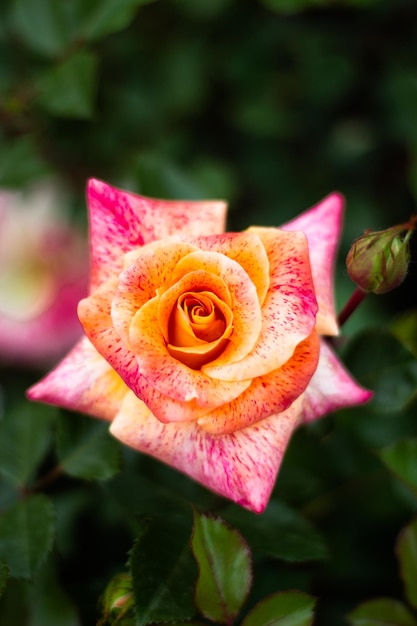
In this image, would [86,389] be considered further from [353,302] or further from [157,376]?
[353,302]

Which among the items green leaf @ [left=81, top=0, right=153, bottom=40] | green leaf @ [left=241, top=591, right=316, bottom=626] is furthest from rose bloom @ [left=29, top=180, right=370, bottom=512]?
green leaf @ [left=81, top=0, right=153, bottom=40]

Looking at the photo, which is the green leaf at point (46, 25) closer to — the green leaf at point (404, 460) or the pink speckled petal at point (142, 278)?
the pink speckled petal at point (142, 278)

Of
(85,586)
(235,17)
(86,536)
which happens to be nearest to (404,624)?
(85,586)

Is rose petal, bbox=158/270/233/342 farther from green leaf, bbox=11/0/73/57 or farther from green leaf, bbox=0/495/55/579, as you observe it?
green leaf, bbox=11/0/73/57

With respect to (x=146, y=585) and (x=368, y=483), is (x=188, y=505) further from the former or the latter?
(x=368, y=483)

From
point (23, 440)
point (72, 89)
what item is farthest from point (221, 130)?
point (23, 440)
